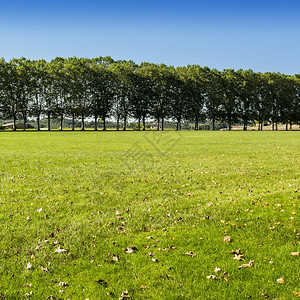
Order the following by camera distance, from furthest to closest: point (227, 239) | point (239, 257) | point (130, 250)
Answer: point (227, 239) < point (130, 250) < point (239, 257)

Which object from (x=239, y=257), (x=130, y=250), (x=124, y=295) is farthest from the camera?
(x=130, y=250)

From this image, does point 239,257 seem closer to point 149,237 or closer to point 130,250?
point 149,237

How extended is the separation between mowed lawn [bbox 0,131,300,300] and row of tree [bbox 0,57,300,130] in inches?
2413

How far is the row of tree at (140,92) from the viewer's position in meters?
65.4

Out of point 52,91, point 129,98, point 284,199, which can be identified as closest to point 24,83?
point 52,91

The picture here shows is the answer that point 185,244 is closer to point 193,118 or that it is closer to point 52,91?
point 52,91

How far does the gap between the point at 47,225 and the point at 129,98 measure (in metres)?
68.1

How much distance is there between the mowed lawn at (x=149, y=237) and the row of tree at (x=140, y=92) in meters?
61.3

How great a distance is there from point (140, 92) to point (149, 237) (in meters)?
69.7

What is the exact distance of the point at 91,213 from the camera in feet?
22.2

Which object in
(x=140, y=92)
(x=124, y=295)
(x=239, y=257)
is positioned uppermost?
(x=140, y=92)

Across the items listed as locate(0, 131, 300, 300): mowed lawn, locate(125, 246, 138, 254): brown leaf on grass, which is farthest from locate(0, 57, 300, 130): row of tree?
locate(125, 246, 138, 254): brown leaf on grass

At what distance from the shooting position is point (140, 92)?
72812 mm

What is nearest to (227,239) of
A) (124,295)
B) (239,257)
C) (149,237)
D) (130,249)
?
(239,257)
